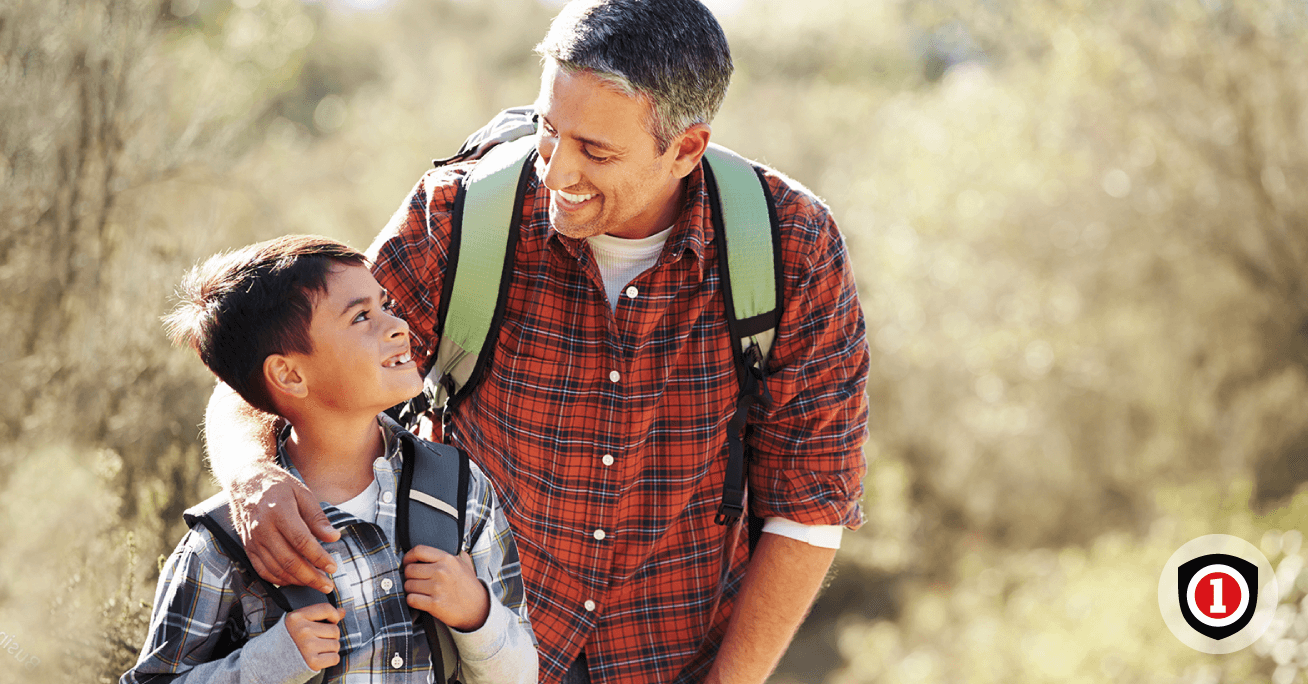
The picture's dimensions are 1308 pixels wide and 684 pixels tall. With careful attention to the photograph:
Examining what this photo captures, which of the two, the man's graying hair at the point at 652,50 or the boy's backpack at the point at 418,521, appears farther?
the man's graying hair at the point at 652,50

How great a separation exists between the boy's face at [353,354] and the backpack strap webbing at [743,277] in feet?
1.90

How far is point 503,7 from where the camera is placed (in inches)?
814

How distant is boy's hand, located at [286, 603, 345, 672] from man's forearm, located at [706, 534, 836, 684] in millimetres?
819

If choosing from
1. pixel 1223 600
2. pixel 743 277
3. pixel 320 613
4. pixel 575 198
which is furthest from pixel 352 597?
pixel 1223 600

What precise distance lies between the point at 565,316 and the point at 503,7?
797 inches

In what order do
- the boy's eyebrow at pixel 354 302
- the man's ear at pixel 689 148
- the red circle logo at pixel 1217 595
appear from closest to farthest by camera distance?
the boy's eyebrow at pixel 354 302 → the man's ear at pixel 689 148 → the red circle logo at pixel 1217 595

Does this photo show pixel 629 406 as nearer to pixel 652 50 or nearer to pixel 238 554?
pixel 652 50

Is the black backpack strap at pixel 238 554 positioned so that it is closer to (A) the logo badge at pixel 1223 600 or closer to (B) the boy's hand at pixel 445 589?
(B) the boy's hand at pixel 445 589

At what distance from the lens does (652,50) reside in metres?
1.65

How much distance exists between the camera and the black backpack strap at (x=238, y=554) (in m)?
1.30

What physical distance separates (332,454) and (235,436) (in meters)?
0.14

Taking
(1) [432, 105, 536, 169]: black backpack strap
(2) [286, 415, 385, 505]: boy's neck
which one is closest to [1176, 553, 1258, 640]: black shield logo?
(1) [432, 105, 536, 169]: black backpack strap

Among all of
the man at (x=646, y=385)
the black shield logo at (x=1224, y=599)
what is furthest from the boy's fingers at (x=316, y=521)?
the black shield logo at (x=1224, y=599)

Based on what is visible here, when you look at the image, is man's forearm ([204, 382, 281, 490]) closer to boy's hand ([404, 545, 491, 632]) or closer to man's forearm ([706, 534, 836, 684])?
boy's hand ([404, 545, 491, 632])
